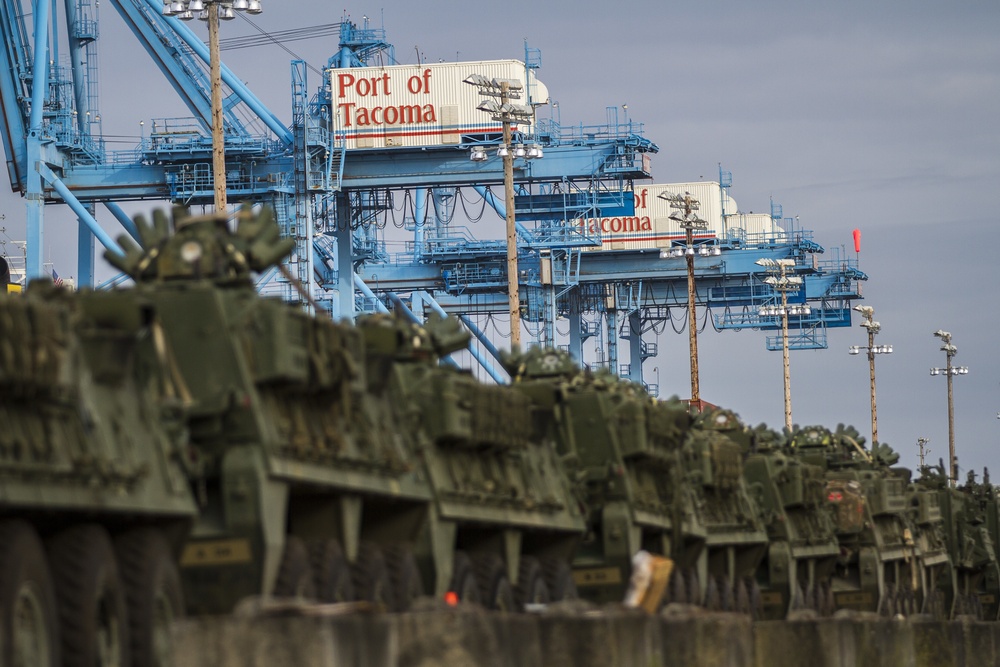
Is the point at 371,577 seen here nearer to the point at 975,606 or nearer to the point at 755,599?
the point at 755,599

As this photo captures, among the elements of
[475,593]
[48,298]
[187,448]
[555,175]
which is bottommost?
[475,593]

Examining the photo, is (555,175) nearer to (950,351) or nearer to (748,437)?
(950,351)

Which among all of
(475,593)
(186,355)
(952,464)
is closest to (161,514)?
(186,355)

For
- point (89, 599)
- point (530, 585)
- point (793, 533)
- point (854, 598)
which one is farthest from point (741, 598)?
point (89, 599)

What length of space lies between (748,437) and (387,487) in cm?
2062

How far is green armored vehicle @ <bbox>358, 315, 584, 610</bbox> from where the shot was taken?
2366 cm

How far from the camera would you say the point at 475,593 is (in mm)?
24562

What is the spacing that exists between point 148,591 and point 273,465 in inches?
94.5

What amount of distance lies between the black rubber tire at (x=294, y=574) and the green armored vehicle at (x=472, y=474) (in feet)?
11.6

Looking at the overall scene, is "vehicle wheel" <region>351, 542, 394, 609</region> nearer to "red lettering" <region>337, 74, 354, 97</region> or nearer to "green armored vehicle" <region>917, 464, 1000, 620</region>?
"green armored vehicle" <region>917, 464, 1000, 620</region>

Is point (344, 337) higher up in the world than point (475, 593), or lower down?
higher up

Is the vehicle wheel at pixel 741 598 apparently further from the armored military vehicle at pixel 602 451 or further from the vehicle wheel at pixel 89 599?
the vehicle wheel at pixel 89 599

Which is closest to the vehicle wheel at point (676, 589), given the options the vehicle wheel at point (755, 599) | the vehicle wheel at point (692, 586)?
the vehicle wheel at point (692, 586)

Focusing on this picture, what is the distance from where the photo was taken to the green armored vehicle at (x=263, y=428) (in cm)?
1852
